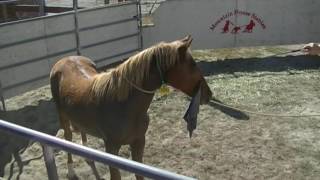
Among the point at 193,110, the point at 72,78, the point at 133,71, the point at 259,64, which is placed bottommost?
the point at 259,64

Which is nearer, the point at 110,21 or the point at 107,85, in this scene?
the point at 107,85

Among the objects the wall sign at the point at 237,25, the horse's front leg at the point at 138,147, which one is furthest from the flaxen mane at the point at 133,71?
the wall sign at the point at 237,25

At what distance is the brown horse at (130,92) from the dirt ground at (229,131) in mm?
1094

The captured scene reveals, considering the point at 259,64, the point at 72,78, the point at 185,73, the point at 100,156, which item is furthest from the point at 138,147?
the point at 259,64

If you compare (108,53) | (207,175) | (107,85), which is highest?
(107,85)

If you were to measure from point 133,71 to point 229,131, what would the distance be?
275cm

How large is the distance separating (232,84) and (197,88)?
14.4 ft

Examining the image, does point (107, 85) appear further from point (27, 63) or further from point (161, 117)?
point (27, 63)

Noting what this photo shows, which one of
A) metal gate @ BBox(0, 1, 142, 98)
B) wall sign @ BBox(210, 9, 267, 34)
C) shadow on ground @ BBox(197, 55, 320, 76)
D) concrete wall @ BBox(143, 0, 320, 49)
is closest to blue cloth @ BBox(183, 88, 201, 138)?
metal gate @ BBox(0, 1, 142, 98)

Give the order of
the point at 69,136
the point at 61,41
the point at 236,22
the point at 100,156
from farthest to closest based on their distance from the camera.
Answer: the point at 236,22, the point at 61,41, the point at 69,136, the point at 100,156

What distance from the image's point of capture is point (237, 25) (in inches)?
386

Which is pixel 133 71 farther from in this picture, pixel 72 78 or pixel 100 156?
pixel 100 156

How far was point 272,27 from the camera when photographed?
32.5 ft

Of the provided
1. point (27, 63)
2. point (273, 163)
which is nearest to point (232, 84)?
point (273, 163)
